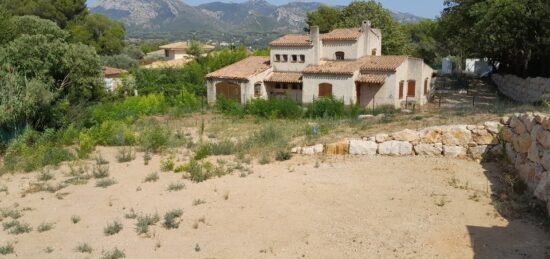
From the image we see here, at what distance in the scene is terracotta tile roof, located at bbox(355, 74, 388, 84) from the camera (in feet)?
97.4

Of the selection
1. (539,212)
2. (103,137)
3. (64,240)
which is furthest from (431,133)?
(103,137)

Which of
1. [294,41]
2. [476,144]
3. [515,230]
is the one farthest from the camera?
[294,41]

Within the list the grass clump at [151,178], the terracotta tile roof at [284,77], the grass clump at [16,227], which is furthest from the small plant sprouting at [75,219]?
the terracotta tile roof at [284,77]

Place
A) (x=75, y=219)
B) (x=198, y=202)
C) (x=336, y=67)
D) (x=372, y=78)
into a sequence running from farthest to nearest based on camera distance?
(x=336, y=67) < (x=372, y=78) < (x=198, y=202) < (x=75, y=219)

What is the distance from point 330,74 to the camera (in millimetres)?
30281

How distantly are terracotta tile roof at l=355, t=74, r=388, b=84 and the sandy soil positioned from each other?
56.5ft

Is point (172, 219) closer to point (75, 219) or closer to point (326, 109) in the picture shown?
point (75, 219)

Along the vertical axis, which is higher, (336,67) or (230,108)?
(336,67)

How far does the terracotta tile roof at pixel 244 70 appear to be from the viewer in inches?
1288

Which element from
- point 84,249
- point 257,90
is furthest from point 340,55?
point 84,249

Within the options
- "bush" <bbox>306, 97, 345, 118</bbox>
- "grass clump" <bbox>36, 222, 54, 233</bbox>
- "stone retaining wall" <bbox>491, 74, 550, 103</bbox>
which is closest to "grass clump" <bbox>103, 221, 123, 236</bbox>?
"grass clump" <bbox>36, 222, 54, 233</bbox>

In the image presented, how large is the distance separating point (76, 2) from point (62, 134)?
4114 cm

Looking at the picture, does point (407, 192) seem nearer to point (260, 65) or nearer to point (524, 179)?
point (524, 179)

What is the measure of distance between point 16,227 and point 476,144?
34.7 ft
